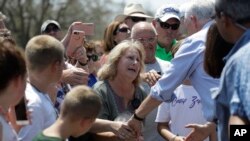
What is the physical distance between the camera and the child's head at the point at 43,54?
17.6ft

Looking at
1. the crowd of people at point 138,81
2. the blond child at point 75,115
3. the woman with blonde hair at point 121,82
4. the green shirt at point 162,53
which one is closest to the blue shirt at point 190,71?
the crowd of people at point 138,81

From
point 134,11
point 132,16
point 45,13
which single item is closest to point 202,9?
point 132,16

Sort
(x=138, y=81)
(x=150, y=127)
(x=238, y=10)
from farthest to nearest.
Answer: (x=150, y=127) < (x=138, y=81) < (x=238, y=10)

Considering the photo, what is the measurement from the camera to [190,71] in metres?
5.50

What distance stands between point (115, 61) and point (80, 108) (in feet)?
5.51

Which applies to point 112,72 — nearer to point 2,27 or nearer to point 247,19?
point 2,27

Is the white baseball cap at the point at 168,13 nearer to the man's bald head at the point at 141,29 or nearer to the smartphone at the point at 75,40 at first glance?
the man's bald head at the point at 141,29

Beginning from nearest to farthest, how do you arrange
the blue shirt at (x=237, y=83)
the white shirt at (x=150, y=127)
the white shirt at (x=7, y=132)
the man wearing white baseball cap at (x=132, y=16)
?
the blue shirt at (x=237, y=83) < the white shirt at (x=7, y=132) < the white shirt at (x=150, y=127) < the man wearing white baseball cap at (x=132, y=16)

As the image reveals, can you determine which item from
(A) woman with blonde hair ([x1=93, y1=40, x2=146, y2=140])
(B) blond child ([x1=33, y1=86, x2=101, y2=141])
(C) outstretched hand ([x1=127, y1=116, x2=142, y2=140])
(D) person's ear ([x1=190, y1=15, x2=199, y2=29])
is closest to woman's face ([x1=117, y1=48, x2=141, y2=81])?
(A) woman with blonde hair ([x1=93, y1=40, x2=146, y2=140])

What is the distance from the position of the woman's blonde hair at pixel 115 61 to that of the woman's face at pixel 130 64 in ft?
0.09

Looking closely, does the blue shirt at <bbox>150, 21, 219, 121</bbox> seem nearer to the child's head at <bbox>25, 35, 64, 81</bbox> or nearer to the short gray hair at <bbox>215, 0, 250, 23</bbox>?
the child's head at <bbox>25, 35, 64, 81</bbox>

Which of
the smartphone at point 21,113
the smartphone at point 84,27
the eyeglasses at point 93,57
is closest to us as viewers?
the smartphone at point 21,113

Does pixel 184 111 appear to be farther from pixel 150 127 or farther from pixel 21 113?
pixel 21 113

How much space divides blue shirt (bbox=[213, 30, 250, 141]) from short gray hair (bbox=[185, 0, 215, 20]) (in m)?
2.69
